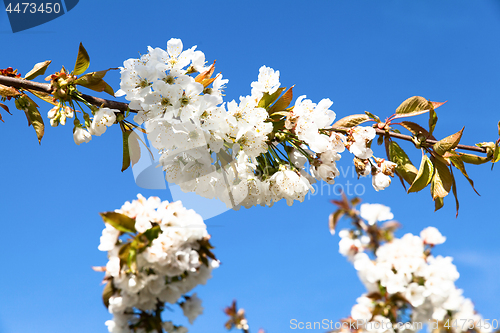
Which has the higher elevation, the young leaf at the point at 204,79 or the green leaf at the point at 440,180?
the young leaf at the point at 204,79

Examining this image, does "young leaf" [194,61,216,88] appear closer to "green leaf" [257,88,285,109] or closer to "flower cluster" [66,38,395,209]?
"flower cluster" [66,38,395,209]

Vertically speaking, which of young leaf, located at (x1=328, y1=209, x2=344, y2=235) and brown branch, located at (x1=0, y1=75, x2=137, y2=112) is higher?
brown branch, located at (x1=0, y1=75, x2=137, y2=112)

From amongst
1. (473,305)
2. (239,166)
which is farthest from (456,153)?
(239,166)

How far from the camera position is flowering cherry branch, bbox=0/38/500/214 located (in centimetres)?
135

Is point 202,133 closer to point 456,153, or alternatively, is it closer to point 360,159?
point 360,159

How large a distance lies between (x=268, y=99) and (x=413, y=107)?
0.68 metres

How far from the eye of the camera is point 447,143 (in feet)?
5.16

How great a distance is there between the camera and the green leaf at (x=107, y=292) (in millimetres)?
1039

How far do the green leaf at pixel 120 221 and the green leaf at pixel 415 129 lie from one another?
128 cm

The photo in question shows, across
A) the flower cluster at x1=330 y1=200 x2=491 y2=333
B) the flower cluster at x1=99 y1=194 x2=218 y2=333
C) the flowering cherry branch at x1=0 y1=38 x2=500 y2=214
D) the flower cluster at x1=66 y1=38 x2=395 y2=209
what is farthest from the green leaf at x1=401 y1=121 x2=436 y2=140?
the flower cluster at x1=99 y1=194 x2=218 y2=333

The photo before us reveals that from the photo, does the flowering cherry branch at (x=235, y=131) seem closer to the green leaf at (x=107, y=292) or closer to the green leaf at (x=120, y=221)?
the green leaf at (x=120, y=221)

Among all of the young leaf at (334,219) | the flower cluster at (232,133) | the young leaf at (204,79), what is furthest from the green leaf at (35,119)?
the young leaf at (334,219)

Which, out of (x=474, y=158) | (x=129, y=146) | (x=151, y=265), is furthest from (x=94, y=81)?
(x=474, y=158)

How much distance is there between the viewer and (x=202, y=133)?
4.38 feet
